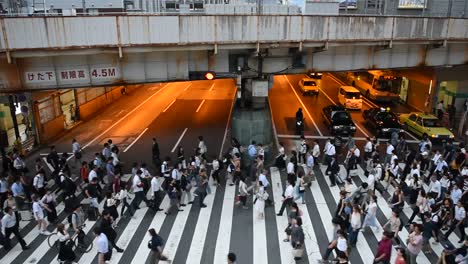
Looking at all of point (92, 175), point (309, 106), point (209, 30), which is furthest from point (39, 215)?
point (309, 106)

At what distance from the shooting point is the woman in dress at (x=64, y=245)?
35.4 feet

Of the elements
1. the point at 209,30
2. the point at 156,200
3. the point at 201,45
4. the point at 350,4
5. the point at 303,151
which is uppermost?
the point at 350,4

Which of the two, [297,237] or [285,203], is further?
[285,203]

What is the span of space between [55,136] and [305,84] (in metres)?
20.9

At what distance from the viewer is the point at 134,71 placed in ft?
54.6

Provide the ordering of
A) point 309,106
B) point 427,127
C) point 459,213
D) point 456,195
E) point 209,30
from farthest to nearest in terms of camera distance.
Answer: point 309,106, point 427,127, point 209,30, point 456,195, point 459,213

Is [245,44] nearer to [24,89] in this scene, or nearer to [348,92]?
[24,89]

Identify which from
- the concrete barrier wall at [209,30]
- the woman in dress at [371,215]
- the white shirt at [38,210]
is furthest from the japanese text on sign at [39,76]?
the woman in dress at [371,215]

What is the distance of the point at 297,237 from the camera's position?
11.4m

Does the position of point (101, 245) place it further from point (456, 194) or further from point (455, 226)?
point (456, 194)

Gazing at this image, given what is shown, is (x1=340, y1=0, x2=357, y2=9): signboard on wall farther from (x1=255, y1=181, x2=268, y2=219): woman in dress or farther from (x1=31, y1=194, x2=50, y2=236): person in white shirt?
(x1=31, y1=194, x2=50, y2=236): person in white shirt

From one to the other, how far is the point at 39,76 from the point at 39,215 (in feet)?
18.0

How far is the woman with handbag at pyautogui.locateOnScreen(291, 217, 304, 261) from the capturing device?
1128 centimetres

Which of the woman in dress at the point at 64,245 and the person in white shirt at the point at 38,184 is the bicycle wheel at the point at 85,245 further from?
the person in white shirt at the point at 38,184
